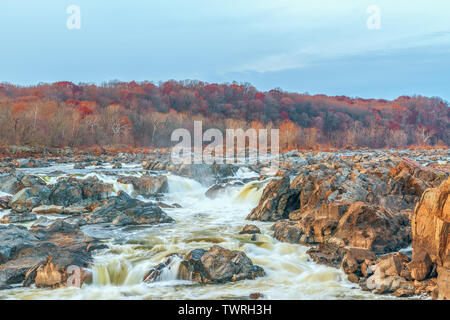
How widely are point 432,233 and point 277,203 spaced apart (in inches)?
246

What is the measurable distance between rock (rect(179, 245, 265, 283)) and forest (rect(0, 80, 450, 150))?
123 ft

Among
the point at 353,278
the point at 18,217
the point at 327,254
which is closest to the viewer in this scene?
the point at 353,278

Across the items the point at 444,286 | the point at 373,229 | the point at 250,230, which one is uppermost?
the point at 373,229

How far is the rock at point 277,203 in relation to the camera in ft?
42.3

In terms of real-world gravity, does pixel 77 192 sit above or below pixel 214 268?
above

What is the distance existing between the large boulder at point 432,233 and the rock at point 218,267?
3.08 meters

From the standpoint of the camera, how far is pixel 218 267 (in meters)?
7.88

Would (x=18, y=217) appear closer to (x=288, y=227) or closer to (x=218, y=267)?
(x=218, y=267)

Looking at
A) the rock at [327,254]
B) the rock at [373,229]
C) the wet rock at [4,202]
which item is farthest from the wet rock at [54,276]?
the wet rock at [4,202]

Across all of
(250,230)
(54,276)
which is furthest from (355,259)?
(54,276)

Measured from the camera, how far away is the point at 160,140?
59375 millimetres

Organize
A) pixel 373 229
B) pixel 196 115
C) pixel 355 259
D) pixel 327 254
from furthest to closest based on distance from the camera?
pixel 196 115, pixel 373 229, pixel 327 254, pixel 355 259

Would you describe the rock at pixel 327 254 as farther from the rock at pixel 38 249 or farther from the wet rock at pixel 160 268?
the rock at pixel 38 249

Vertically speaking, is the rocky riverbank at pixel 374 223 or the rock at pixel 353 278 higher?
the rocky riverbank at pixel 374 223
